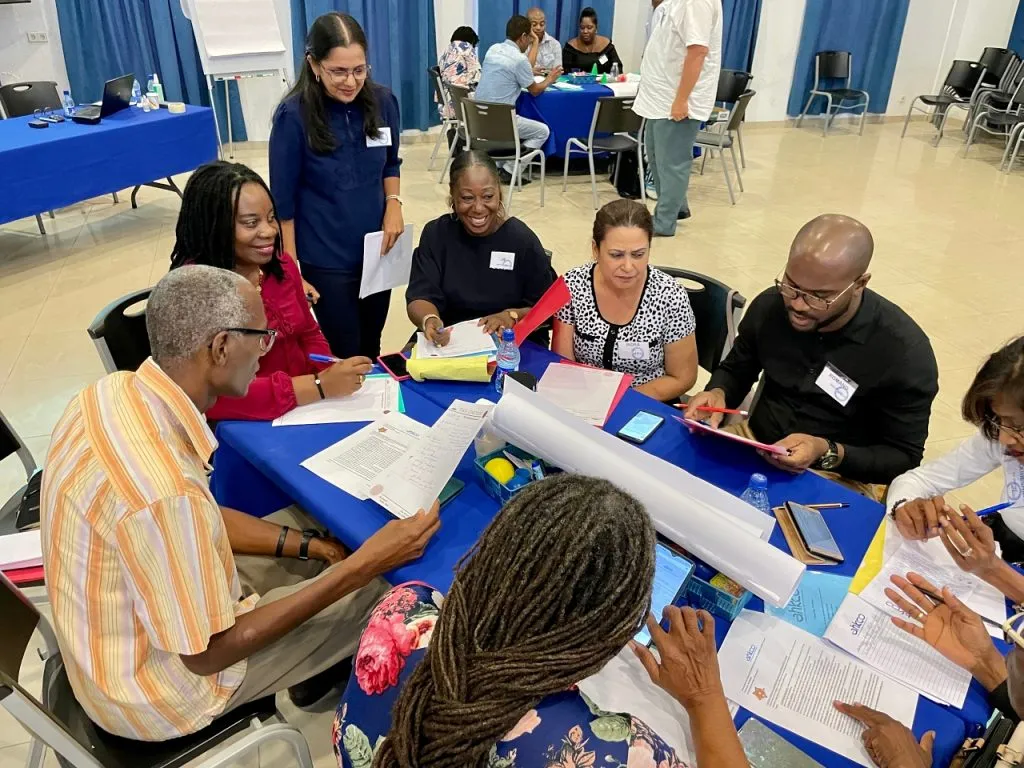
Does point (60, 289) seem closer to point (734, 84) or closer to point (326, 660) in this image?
point (326, 660)

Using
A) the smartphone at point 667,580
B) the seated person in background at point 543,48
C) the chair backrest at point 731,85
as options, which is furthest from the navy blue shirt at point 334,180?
the chair backrest at point 731,85

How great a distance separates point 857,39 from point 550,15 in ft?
13.6

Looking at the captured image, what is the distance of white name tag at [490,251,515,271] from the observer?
248cm

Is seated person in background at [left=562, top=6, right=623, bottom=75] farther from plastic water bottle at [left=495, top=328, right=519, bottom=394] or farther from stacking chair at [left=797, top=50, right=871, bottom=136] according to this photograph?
plastic water bottle at [left=495, top=328, right=519, bottom=394]

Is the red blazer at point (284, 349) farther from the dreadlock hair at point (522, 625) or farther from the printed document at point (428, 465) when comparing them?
the dreadlock hair at point (522, 625)

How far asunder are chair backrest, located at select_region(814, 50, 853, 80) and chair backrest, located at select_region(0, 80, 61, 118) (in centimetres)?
825

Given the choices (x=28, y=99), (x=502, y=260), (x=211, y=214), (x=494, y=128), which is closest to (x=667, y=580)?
(x=502, y=260)

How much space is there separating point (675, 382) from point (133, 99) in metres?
5.01

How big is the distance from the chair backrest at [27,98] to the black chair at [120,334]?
157 inches

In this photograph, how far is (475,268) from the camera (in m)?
2.51

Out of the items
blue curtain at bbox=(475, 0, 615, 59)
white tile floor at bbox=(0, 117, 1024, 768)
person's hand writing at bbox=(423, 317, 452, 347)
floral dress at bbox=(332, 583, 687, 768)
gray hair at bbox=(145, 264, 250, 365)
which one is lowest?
white tile floor at bbox=(0, 117, 1024, 768)

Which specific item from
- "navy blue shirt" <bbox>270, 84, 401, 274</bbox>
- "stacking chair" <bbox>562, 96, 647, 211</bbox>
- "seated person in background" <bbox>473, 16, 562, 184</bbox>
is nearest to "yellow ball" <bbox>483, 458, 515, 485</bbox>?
"navy blue shirt" <bbox>270, 84, 401, 274</bbox>

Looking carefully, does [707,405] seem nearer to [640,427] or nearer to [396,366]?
[640,427]

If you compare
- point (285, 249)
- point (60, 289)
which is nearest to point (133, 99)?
point (60, 289)
